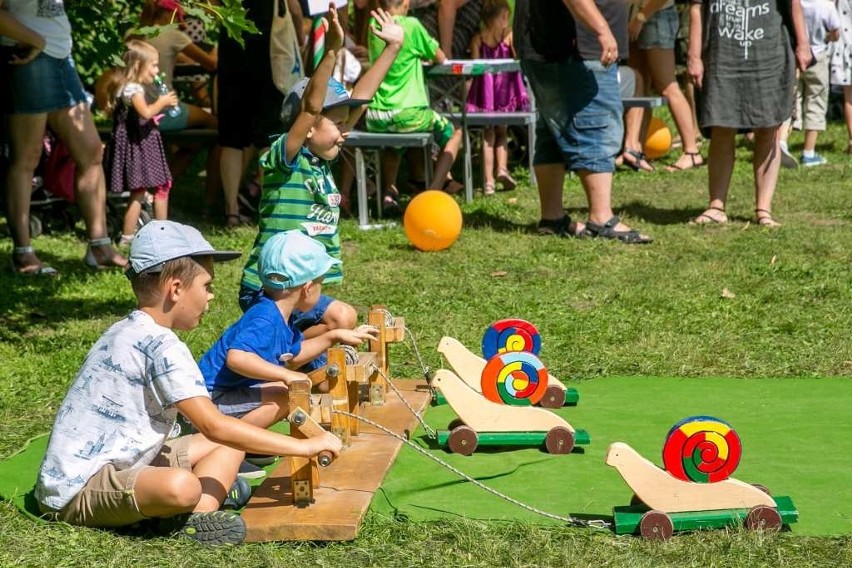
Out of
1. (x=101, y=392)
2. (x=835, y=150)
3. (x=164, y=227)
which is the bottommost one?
(x=835, y=150)

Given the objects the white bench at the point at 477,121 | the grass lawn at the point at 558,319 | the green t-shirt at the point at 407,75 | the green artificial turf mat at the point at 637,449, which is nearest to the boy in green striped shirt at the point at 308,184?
the grass lawn at the point at 558,319

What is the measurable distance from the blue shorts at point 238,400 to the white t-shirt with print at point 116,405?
0.74m

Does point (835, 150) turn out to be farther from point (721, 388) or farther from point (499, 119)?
point (721, 388)

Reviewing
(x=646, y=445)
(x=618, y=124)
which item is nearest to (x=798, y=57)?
(x=618, y=124)

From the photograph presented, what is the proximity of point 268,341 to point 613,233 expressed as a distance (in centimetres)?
453

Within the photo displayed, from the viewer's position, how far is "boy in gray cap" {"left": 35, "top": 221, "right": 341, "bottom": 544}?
378 cm

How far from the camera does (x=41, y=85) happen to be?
752cm

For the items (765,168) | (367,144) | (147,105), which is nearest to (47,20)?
(147,105)

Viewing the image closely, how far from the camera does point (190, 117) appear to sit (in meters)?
10.5

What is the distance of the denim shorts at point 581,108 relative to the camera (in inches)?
331

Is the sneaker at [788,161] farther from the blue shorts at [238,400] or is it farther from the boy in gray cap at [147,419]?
the boy in gray cap at [147,419]

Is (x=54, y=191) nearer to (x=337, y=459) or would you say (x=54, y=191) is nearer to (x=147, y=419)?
(x=337, y=459)

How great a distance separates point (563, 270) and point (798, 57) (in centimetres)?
245

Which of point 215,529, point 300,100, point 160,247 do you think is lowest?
point 215,529
